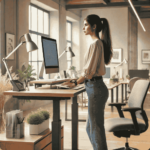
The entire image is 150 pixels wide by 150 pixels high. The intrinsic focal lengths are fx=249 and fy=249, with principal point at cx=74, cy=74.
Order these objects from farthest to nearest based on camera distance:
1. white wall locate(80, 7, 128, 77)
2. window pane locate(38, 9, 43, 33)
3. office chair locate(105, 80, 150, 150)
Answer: white wall locate(80, 7, 128, 77), window pane locate(38, 9, 43, 33), office chair locate(105, 80, 150, 150)

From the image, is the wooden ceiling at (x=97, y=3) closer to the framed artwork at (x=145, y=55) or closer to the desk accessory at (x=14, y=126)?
the framed artwork at (x=145, y=55)

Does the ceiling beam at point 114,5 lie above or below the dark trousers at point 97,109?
above

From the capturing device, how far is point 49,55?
9.01 feet

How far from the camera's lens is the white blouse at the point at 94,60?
2172 mm

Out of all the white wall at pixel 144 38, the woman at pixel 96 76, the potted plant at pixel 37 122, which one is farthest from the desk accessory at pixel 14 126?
the white wall at pixel 144 38

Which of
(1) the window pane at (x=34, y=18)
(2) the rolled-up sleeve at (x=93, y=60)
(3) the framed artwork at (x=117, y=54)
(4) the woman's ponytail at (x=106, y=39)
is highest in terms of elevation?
(1) the window pane at (x=34, y=18)

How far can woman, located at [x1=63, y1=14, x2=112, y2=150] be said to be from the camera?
85.8 inches

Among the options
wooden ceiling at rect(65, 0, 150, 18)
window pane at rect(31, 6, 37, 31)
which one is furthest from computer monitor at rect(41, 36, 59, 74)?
wooden ceiling at rect(65, 0, 150, 18)

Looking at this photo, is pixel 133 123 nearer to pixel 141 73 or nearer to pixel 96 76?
pixel 96 76

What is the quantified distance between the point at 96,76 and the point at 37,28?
5.48 meters

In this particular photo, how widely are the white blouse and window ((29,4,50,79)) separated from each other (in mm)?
5007

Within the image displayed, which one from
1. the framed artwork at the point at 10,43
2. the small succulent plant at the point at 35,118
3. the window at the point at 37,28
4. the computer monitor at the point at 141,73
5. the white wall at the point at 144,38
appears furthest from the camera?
the white wall at the point at 144,38

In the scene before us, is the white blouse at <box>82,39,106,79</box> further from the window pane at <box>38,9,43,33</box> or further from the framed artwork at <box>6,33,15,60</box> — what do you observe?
the window pane at <box>38,9,43,33</box>

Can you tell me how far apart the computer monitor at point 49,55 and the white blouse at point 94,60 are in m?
0.57
